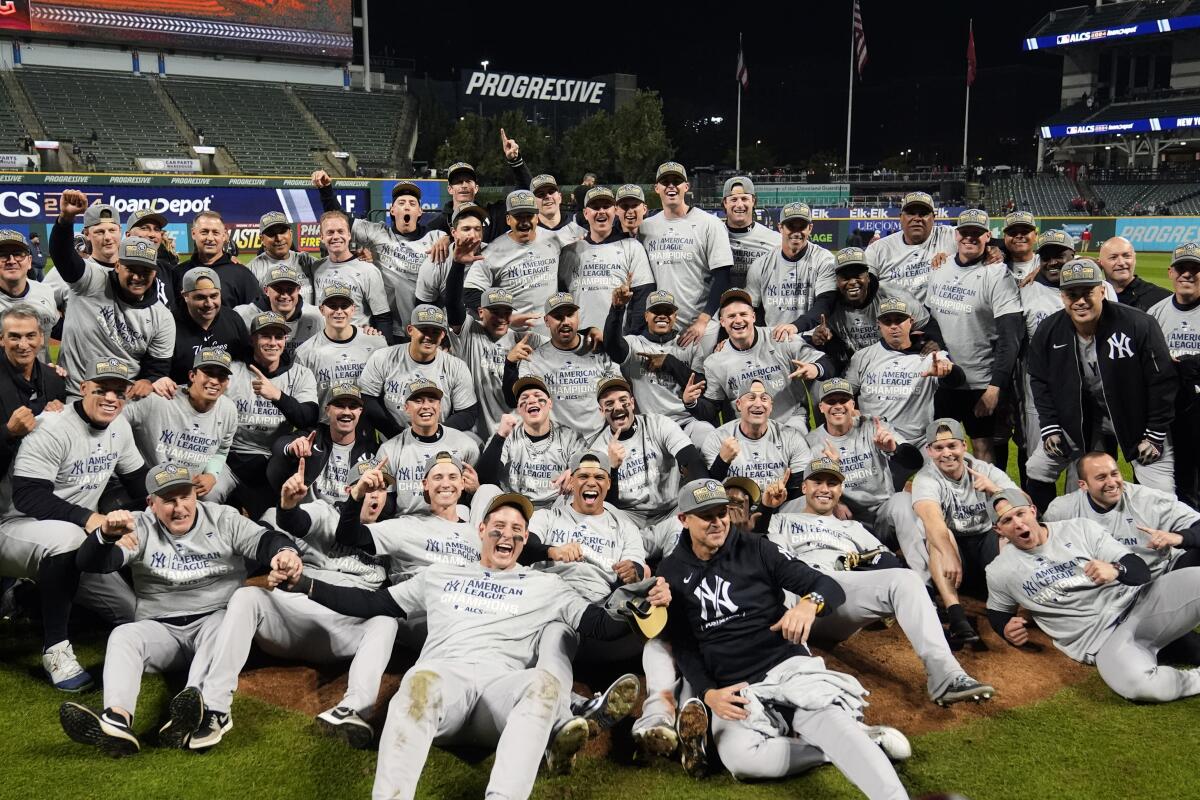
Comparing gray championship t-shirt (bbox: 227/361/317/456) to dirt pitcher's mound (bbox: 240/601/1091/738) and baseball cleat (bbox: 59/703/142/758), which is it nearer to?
dirt pitcher's mound (bbox: 240/601/1091/738)

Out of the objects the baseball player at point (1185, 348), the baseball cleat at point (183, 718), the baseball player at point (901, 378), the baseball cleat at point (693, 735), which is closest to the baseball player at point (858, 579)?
the baseball player at point (901, 378)

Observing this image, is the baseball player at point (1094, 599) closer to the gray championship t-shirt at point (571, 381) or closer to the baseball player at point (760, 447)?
→ the baseball player at point (760, 447)

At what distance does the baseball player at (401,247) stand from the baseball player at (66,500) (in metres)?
3.11

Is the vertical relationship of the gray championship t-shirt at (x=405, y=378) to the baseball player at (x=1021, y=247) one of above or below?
below

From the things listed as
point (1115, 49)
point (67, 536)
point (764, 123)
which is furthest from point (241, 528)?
point (764, 123)

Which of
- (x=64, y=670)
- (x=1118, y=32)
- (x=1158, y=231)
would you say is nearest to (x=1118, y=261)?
(x=64, y=670)

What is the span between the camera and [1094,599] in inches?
247

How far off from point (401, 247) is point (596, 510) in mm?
4207

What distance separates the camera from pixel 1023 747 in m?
5.44

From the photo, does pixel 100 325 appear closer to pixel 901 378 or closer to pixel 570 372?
pixel 570 372

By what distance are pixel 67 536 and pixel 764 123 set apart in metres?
114

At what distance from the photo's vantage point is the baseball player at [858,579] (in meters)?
5.62

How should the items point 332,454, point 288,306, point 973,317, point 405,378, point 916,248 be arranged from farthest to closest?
Answer: point 916,248
point 288,306
point 973,317
point 405,378
point 332,454

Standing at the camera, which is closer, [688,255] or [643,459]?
[643,459]
